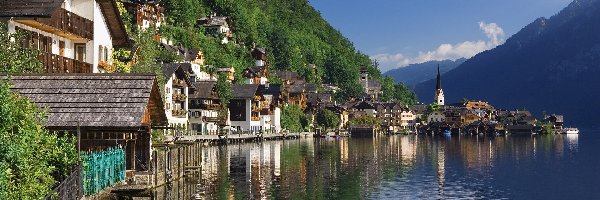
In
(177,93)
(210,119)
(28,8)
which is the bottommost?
(210,119)

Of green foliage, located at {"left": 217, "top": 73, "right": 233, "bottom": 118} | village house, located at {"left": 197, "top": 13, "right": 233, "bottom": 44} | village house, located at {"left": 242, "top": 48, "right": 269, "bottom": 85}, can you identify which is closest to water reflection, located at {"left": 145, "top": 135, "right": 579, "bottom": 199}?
green foliage, located at {"left": 217, "top": 73, "right": 233, "bottom": 118}

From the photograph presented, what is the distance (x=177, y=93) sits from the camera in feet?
382

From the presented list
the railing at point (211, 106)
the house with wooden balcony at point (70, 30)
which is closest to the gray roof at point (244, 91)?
the railing at point (211, 106)

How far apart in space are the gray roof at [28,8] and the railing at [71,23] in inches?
18.9

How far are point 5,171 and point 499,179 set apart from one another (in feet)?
180

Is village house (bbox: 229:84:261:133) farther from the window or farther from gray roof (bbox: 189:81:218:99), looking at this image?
the window

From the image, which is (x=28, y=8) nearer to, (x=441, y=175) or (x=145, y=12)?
(x=441, y=175)

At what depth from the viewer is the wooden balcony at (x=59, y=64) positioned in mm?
46250

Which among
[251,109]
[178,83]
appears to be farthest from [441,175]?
[251,109]

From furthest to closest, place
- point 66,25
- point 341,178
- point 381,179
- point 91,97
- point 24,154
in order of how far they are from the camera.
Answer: point 381,179 → point 341,178 → point 66,25 → point 91,97 → point 24,154

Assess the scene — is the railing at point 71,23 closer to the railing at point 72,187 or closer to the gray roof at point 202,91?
the railing at point 72,187

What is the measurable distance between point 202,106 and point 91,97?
298 feet

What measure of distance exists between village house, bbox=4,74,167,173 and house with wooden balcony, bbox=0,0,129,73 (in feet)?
26.9

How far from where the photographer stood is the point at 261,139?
5679 inches
